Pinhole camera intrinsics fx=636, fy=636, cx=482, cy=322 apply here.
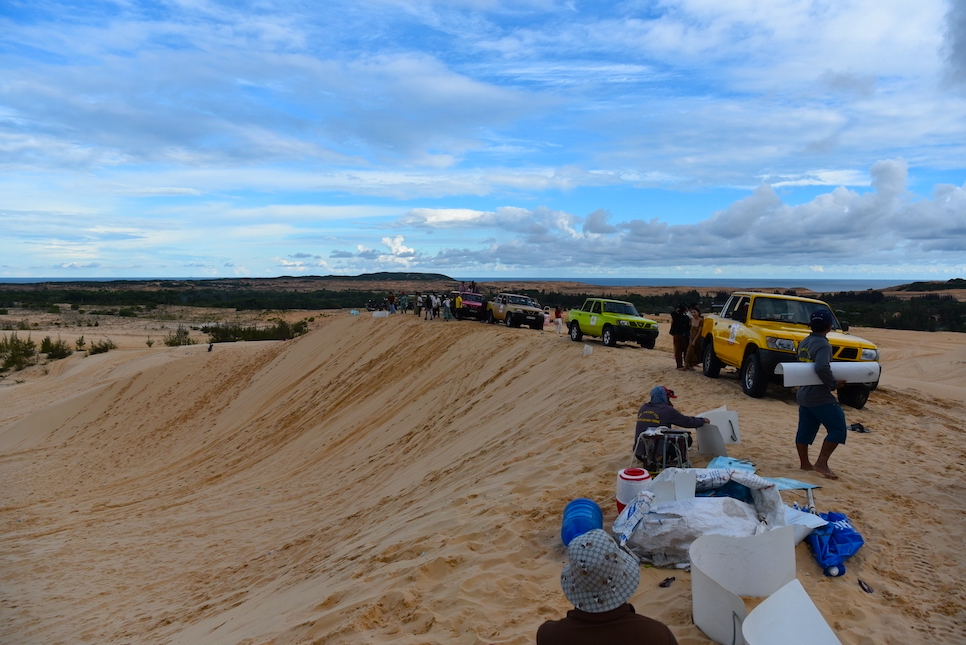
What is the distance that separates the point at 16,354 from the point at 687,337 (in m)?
37.9

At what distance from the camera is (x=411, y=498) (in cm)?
897

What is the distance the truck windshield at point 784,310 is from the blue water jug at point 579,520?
774 cm

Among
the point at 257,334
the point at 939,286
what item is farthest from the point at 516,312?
the point at 939,286

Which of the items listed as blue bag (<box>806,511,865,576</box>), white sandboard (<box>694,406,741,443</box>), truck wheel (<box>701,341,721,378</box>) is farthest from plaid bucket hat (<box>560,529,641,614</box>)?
truck wheel (<box>701,341,721,378</box>)

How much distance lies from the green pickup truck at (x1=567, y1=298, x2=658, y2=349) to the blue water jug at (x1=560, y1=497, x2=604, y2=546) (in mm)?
13336

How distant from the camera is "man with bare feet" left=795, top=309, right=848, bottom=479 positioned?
644 cm

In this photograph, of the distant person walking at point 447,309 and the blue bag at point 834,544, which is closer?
the blue bag at point 834,544

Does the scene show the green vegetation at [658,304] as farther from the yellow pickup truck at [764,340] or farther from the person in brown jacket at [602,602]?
the person in brown jacket at [602,602]

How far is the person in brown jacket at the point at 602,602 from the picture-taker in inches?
108

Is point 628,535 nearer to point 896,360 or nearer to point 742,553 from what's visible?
point 742,553

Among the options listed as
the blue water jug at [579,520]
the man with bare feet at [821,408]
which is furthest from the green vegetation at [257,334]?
the blue water jug at [579,520]

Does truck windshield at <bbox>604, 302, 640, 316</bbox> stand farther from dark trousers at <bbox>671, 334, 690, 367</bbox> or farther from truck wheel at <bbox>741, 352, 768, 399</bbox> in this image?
truck wheel at <bbox>741, 352, 768, 399</bbox>

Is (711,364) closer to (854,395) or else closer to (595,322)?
(854,395)

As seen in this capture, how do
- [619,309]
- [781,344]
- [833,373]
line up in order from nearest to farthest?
[833,373] < [781,344] < [619,309]
